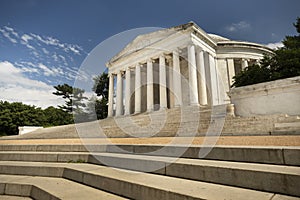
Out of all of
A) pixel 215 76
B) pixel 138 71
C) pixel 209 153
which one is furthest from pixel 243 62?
pixel 209 153

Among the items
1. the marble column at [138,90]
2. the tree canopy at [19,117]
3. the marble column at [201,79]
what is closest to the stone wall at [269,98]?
the marble column at [201,79]

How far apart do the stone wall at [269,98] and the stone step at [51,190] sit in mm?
9008

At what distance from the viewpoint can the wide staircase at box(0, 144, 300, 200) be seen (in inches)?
96.9

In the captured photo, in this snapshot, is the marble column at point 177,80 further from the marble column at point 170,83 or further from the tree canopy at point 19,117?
the tree canopy at point 19,117

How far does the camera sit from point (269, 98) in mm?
9086

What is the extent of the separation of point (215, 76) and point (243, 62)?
677 cm

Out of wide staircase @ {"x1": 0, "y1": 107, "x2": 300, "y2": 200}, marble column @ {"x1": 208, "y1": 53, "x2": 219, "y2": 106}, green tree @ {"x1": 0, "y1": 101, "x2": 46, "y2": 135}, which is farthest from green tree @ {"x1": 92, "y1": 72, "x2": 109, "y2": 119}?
wide staircase @ {"x1": 0, "y1": 107, "x2": 300, "y2": 200}

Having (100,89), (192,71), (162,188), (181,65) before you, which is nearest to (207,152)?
(162,188)

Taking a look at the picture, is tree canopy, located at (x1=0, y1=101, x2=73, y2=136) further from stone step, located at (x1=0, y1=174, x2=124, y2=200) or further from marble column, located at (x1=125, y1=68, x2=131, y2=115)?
stone step, located at (x1=0, y1=174, x2=124, y2=200)

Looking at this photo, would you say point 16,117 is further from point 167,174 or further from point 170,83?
point 167,174

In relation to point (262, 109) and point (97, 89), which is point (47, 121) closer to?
point (97, 89)

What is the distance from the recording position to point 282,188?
236 cm

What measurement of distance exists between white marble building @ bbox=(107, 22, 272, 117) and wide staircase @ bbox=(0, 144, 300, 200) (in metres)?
16.9

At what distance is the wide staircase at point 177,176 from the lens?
2.46m
